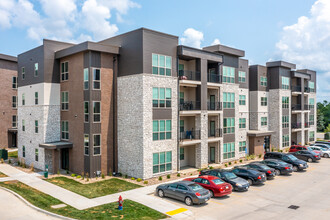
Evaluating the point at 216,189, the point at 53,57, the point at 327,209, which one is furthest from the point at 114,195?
the point at 53,57

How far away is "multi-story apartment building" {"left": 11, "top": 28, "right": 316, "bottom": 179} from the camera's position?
81.0ft

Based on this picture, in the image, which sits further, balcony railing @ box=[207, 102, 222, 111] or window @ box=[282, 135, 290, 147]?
window @ box=[282, 135, 290, 147]

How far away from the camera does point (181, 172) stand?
26844 mm

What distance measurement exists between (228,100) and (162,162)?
41.4 feet

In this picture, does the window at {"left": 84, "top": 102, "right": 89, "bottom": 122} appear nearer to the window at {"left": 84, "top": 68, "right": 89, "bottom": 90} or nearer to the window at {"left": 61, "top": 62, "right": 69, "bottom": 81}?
the window at {"left": 84, "top": 68, "right": 89, "bottom": 90}

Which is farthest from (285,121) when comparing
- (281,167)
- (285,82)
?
(281,167)

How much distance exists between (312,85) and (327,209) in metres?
41.2

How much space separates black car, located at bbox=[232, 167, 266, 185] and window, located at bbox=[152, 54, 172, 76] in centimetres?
1122

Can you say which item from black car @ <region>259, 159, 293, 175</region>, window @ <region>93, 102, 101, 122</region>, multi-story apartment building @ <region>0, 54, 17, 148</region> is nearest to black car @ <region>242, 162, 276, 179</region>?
black car @ <region>259, 159, 293, 175</region>

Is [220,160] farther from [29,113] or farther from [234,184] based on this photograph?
[29,113]

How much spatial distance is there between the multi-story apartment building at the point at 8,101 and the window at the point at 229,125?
107ft

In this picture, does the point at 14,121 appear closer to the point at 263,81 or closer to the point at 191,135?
the point at 191,135

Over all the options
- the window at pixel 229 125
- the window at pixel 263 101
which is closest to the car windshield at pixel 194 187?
the window at pixel 229 125

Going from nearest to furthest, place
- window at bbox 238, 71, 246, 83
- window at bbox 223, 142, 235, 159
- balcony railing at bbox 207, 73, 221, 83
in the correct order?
balcony railing at bbox 207, 73, 221, 83 < window at bbox 223, 142, 235, 159 < window at bbox 238, 71, 246, 83
